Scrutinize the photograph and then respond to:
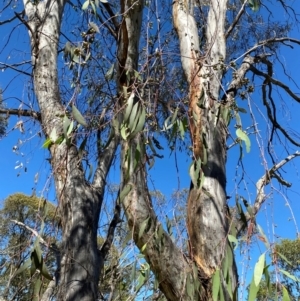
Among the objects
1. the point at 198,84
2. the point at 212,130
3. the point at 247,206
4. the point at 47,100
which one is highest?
the point at 47,100

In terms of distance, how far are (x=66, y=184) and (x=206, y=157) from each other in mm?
835

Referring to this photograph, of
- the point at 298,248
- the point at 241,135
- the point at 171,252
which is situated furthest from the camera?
the point at 298,248

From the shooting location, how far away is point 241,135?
170cm

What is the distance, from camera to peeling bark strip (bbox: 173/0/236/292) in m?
1.84

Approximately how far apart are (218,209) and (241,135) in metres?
0.37

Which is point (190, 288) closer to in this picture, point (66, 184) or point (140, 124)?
point (140, 124)

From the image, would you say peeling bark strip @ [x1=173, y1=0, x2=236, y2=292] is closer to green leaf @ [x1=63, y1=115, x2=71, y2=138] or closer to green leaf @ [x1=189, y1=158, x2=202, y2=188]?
green leaf @ [x1=189, y1=158, x2=202, y2=188]

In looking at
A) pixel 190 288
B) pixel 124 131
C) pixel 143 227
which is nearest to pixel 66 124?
pixel 124 131

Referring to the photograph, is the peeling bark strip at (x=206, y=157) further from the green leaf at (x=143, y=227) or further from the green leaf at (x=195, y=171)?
the green leaf at (x=143, y=227)

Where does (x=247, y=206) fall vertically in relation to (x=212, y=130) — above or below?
below

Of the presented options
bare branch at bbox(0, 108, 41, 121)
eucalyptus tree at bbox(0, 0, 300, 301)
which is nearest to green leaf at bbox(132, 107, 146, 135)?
eucalyptus tree at bbox(0, 0, 300, 301)

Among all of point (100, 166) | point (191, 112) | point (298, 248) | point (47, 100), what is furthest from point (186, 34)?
point (298, 248)

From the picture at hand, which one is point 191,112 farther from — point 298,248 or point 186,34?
point 298,248

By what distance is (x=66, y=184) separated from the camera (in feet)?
7.93
